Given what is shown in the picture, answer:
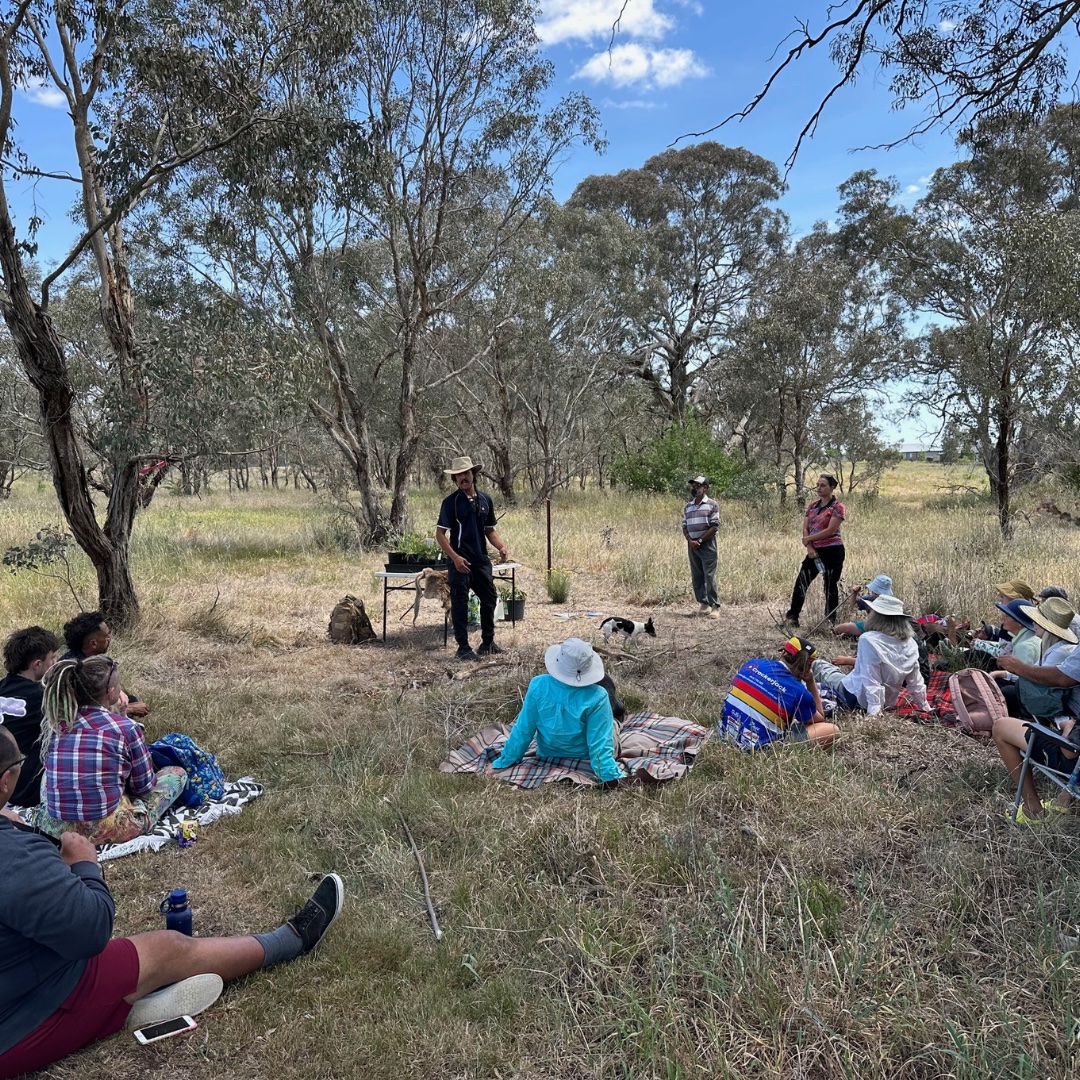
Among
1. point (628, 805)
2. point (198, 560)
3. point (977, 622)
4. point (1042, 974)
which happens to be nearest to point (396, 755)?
point (628, 805)

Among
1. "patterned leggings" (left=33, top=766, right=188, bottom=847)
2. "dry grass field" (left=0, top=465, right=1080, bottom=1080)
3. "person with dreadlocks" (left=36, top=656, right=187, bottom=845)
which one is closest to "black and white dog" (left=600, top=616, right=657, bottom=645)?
"dry grass field" (left=0, top=465, right=1080, bottom=1080)

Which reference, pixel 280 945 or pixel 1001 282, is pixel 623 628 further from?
pixel 1001 282

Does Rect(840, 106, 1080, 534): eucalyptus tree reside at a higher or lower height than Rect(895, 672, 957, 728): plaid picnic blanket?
higher

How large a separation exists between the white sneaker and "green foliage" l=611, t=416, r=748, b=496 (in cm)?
1794

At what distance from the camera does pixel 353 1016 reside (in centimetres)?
247

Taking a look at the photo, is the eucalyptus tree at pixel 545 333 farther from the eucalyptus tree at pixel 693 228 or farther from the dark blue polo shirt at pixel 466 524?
the dark blue polo shirt at pixel 466 524

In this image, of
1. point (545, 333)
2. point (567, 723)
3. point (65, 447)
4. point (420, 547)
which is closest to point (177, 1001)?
point (567, 723)

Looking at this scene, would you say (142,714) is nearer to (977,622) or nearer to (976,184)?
(977,622)

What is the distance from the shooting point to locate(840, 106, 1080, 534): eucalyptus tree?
1205 cm

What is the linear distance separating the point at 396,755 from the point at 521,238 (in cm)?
1700

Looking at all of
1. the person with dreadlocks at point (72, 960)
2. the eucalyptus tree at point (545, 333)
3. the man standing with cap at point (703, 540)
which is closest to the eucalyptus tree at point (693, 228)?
the eucalyptus tree at point (545, 333)

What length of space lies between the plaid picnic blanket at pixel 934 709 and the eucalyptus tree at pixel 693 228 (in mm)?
20749

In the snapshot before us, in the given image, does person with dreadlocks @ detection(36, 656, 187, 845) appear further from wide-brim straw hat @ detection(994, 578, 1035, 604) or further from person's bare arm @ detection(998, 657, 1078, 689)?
wide-brim straw hat @ detection(994, 578, 1035, 604)

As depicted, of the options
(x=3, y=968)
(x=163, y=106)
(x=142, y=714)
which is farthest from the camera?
(x=163, y=106)
